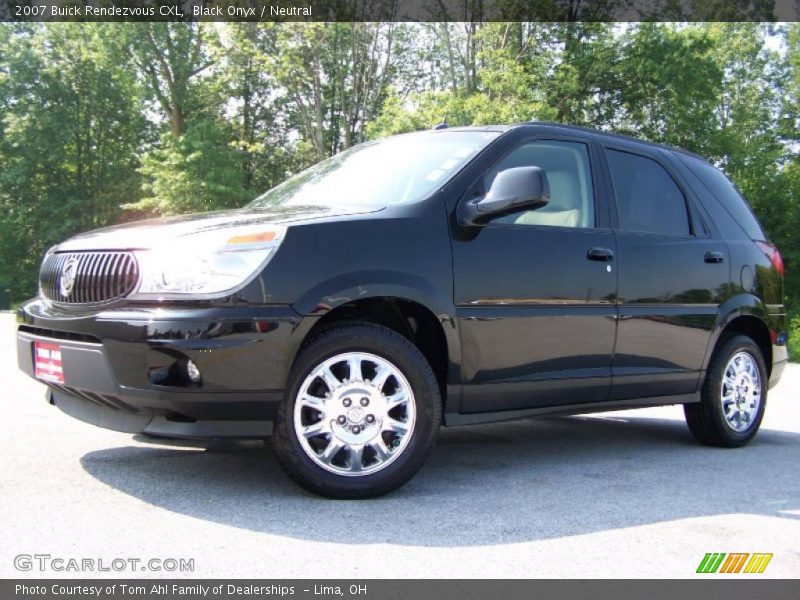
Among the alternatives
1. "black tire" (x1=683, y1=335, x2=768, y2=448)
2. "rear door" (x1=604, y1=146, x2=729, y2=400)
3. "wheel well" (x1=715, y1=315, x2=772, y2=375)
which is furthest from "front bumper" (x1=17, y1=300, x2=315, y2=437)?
"wheel well" (x1=715, y1=315, x2=772, y2=375)

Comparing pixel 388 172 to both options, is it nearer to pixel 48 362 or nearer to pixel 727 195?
pixel 48 362

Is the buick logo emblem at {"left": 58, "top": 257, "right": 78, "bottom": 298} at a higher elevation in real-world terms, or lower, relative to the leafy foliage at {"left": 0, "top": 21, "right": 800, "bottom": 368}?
lower

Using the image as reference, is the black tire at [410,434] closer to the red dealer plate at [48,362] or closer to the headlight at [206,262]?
the headlight at [206,262]

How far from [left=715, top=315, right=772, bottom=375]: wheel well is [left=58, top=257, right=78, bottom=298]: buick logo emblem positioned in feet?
13.8

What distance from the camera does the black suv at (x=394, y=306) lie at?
154 inches

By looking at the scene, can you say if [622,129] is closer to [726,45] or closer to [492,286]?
[726,45]

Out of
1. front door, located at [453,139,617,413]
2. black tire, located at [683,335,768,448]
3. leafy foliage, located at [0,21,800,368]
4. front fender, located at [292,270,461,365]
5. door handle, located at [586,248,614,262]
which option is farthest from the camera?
leafy foliage, located at [0,21,800,368]

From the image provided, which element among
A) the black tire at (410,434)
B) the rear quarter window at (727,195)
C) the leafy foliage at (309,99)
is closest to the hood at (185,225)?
the black tire at (410,434)

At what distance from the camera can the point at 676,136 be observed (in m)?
32.4

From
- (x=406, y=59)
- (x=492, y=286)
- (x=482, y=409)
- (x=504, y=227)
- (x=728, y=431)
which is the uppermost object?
(x=406, y=59)

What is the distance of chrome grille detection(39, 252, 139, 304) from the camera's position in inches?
159

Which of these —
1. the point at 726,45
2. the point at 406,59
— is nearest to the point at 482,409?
the point at 406,59

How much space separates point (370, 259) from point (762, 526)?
6.96 ft

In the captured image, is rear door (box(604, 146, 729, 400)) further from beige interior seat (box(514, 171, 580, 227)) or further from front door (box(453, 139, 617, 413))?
beige interior seat (box(514, 171, 580, 227))
